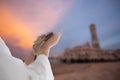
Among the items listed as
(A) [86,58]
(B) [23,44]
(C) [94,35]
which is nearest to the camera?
(B) [23,44]

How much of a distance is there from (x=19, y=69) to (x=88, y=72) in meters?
8.01

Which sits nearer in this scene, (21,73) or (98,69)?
(21,73)

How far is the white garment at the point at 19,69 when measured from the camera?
0.45 meters

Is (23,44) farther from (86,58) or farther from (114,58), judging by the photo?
(114,58)

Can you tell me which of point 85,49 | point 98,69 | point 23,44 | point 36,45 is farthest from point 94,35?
point 36,45

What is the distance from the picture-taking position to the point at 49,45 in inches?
23.0

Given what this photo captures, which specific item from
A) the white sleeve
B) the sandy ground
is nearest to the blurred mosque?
the sandy ground

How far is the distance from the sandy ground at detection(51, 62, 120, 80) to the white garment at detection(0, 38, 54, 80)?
21.4ft

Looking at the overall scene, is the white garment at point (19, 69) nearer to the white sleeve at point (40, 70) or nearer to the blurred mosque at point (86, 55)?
the white sleeve at point (40, 70)

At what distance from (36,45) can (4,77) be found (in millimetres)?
173

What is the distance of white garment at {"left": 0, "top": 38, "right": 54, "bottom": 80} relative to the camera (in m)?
0.45

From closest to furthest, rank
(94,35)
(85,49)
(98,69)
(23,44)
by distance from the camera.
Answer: (23,44)
(98,69)
(85,49)
(94,35)

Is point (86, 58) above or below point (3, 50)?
below

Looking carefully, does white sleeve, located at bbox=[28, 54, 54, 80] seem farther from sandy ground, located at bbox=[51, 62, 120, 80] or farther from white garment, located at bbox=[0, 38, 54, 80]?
sandy ground, located at bbox=[51, 62, 120, 80]
